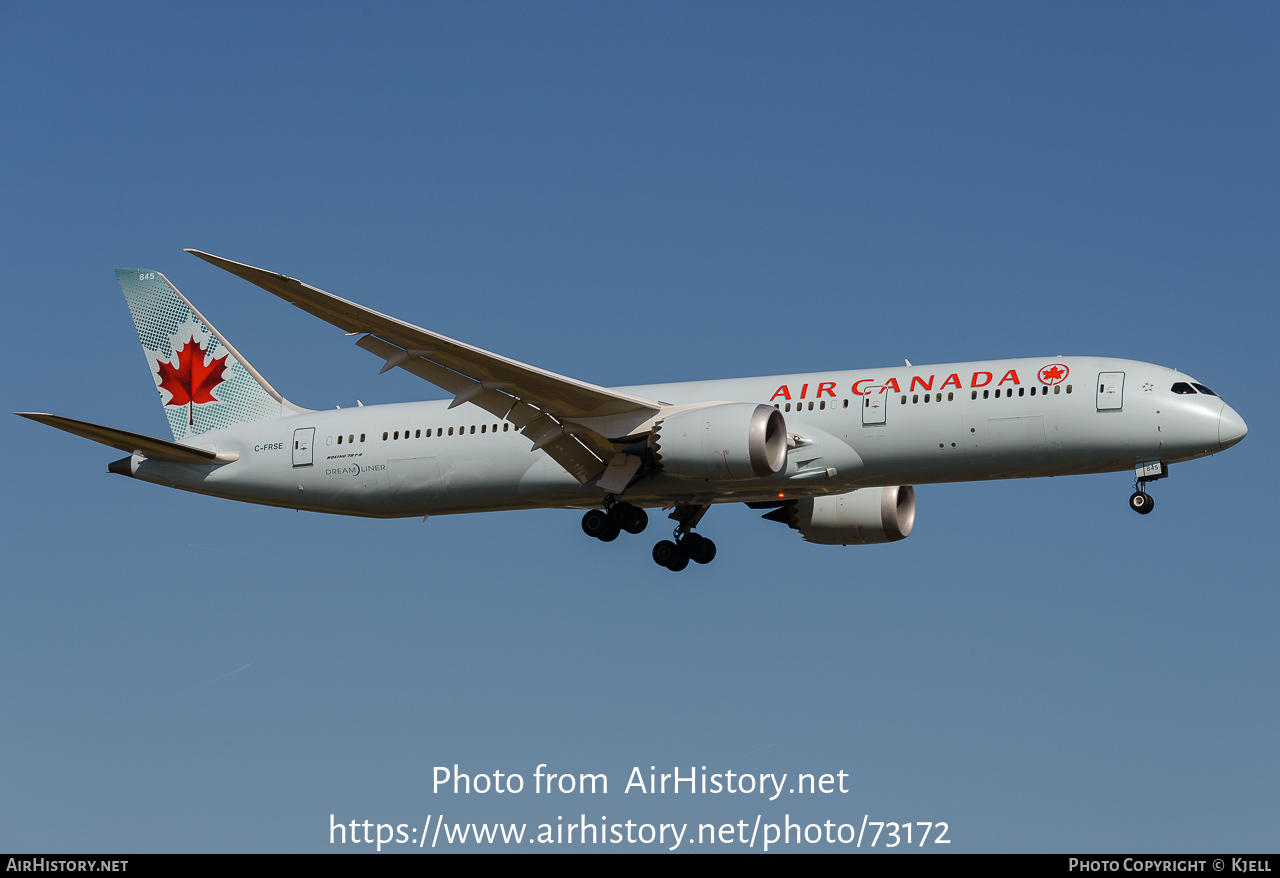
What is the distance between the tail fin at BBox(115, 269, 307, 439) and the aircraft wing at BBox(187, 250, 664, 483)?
835 cm

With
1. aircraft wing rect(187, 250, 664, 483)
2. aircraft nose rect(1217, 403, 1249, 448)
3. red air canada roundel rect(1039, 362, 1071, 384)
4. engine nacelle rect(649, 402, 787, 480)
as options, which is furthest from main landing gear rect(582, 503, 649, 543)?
aircraft nose rect(1217, 403, 1249, 448)

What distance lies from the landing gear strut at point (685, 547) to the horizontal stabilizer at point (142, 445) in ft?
35.2

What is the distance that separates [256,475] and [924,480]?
52.8 ft

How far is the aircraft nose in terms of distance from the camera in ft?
99.6

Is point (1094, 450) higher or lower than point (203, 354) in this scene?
lower

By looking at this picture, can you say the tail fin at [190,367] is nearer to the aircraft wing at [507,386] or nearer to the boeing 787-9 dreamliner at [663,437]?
the boeing 787-9 dreamliner at [663,437]

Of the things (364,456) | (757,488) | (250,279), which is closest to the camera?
(250,279)

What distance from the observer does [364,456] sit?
36281 millimetres

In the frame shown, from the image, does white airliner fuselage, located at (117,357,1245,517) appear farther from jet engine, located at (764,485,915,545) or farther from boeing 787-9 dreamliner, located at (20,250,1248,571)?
jet engine, located at (764,485,915,545)

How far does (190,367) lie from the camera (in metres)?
40.0

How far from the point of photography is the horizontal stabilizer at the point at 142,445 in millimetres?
33656

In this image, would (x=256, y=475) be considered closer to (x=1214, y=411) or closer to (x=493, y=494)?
(x=493, y=494)

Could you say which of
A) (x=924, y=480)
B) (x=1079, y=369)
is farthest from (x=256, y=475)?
(x=1079, y=369)

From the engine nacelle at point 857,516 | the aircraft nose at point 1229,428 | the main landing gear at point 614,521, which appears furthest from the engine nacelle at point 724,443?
the aircraft nose at point 1229,428
